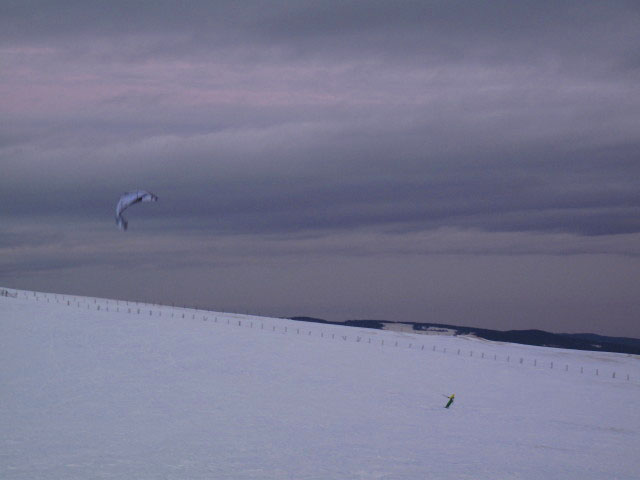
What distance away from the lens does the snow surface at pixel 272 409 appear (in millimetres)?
21922

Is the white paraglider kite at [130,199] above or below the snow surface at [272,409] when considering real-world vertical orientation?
above

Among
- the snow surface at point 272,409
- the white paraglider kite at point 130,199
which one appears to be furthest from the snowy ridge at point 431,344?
the white paraglider kite at point 130,199

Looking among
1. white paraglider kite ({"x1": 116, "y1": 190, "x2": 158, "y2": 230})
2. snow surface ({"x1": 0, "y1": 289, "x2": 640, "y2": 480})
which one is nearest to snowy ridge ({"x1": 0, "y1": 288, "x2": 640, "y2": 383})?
snow surface ({"x1": 0, "y1": 289, "x2": 640, "y2": 480})

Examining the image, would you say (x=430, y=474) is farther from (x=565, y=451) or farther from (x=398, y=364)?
(x=398, y=364)

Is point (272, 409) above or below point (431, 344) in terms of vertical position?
below

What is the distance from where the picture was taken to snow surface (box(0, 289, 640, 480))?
2192 cm

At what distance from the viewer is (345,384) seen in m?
39.5

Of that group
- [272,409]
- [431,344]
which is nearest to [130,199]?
[272,409]

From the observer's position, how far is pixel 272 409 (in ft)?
102

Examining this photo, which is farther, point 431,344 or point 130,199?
point 431,344

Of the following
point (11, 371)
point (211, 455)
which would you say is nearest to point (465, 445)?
point (211, 455)

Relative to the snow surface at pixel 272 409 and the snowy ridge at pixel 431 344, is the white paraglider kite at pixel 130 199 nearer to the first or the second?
the snow surface at pixel 272 409

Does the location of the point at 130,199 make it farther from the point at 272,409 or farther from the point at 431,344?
the point at 431,344

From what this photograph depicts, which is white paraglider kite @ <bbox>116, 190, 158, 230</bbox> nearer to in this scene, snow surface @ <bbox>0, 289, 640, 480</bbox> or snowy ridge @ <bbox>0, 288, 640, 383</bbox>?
snow surface @ <bbox>0, 289, 640, 480</bbox>
